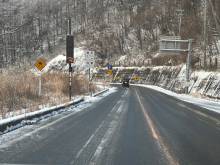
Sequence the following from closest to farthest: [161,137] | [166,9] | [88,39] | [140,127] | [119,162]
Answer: [119,162]
[161,137]
[140,127]
[166,9]
[88,39]

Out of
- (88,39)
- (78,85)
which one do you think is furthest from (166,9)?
(78,85)

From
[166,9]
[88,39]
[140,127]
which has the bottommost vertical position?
[140,127]

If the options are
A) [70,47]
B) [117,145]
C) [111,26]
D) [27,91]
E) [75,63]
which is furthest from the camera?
[111,26]

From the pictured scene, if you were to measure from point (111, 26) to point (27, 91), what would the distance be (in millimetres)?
92547

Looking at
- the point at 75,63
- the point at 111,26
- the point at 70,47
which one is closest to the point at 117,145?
the point at 70,47

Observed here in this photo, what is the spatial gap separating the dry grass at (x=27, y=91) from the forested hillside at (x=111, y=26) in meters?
28.1

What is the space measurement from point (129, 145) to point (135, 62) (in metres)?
73.8

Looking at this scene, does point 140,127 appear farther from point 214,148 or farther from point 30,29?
point 30,29

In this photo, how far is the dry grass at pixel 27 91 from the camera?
50.6 ft

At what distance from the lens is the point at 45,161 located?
6.33 meters

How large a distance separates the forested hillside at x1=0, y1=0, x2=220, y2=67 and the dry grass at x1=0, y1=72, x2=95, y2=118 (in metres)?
28.1

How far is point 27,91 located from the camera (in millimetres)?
18484

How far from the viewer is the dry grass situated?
607 inches

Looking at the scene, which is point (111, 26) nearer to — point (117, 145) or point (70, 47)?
point (70, 47)
